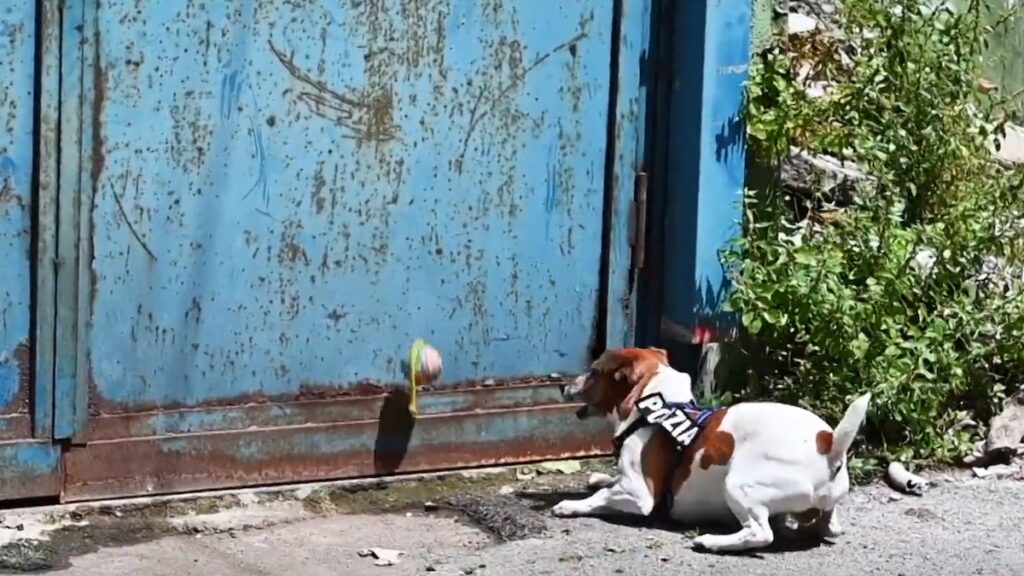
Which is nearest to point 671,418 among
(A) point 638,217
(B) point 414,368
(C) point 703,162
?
(B) point 414,368

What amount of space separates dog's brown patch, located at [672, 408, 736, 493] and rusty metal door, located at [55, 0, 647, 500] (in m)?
0.76

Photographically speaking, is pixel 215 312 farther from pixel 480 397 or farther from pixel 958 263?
pixel 958 263

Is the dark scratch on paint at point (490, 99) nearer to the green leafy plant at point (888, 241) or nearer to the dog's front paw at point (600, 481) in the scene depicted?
the green leafy plant at point (888, 241)

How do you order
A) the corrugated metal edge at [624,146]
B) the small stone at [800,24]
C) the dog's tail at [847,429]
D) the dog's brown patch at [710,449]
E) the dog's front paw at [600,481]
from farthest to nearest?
the small stone at [800,24] < the corrugated metal edge at [624,146] < the dog's front paw at [600,481] < the dog's brown patch at [710,449] < the dog's tail at [847,429]

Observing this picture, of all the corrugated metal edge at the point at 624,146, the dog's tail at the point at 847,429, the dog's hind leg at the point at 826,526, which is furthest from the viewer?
the corrugated metal edge at the point at 624,146

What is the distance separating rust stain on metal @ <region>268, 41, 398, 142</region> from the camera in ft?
16.4

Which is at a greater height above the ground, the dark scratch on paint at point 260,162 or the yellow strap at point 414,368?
the dark scratch on paint at point 260,162

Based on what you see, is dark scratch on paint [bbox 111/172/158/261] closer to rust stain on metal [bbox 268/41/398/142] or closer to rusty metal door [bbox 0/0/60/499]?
rusty metal door [bbox 0/0/60/499]

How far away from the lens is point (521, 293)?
546cm

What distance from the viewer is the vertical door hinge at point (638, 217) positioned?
5617mm

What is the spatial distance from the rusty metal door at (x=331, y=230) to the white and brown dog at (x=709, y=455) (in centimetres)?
46

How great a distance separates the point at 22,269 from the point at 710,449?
194 centimetres

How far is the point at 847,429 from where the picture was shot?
460 centimetres

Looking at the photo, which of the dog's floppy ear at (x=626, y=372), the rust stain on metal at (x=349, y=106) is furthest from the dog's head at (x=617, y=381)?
the rust stain on metal at (x=349, y=106)
